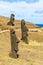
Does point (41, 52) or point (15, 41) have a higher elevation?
point (15, 41)

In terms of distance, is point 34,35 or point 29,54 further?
point 34,35

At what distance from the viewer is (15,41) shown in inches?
1008

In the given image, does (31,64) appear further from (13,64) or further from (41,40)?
(41,40)

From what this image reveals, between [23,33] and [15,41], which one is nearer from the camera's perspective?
[15,41]

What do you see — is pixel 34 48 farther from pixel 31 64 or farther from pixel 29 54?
pixel 31 64

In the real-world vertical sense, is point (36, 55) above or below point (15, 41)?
below

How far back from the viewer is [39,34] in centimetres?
4253

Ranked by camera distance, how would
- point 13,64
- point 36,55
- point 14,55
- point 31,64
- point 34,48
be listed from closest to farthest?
point 13,64
point 31,64
point 14,55
point 36,55
point 34,48

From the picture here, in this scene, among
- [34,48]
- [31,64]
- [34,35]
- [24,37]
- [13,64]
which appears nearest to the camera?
[13,64]

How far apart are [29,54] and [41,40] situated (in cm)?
1279

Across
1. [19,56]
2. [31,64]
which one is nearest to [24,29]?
A: [19,56]

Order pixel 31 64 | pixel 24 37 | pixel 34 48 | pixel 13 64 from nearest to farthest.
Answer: pixel 13 64 → pixel 31 64 → pixel 34 48 → pixel 24 37

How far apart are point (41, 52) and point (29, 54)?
2.37 metres

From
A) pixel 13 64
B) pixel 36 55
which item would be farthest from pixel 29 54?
pixel 13 64
